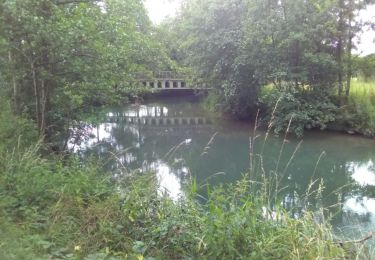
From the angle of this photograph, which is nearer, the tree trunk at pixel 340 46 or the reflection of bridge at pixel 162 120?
the tree trunk at pixel 340 46

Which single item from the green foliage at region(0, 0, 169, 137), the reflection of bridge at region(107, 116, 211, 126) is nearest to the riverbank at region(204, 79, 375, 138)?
the reflection of bridge at region(107, 116, 211, 126)

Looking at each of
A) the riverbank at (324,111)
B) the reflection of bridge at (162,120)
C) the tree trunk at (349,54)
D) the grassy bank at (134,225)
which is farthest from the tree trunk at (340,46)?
the grassy bank at (134,225)

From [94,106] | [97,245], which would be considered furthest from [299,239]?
[94,106]

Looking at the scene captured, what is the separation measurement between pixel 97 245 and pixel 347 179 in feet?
22.0

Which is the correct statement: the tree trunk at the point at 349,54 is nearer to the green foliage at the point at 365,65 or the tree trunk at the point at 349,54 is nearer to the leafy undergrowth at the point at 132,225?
the green foliage at the point at 365,65

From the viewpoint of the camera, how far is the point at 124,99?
26.3 feet

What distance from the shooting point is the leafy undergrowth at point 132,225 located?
2.53 m

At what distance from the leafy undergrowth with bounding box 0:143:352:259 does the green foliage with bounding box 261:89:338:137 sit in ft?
29.4

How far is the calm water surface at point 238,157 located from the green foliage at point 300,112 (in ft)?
1.22

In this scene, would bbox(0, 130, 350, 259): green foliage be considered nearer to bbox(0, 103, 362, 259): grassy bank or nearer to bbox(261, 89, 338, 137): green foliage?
bbox(0, 103, 362, 259): grassy bank

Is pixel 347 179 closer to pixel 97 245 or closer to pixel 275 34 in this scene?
pixel 275 34

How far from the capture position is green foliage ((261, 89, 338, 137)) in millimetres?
11867

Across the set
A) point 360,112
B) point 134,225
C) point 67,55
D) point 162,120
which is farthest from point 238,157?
point 162,120

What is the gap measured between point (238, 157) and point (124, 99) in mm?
3552
